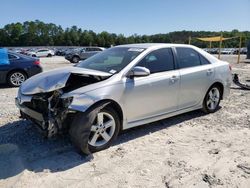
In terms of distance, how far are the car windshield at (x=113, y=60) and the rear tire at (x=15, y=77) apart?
207 inches

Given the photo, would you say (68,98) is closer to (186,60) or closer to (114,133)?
(114,133)

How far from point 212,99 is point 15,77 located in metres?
6.71

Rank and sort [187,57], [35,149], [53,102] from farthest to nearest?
[187,57], [35,149], [53,102]

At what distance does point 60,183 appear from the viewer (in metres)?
3.37

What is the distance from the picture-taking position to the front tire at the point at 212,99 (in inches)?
237

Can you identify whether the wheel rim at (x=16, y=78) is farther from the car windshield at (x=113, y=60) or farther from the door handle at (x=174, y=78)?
the door handle at (x=174, y=78)

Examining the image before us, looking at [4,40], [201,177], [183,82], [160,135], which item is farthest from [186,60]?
[4,40]

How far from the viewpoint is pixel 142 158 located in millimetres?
4023

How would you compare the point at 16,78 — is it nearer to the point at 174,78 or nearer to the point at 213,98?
the point at 174,78

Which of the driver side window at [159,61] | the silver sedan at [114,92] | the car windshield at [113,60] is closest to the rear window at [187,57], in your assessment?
the silver sedan at [114,92]

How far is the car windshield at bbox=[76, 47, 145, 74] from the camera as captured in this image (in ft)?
15.4

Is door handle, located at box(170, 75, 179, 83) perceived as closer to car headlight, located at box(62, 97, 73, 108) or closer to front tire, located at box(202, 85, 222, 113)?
front tire, located at box(202, 85, 222, 113)

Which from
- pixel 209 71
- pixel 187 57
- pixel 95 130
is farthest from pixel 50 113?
pixel 209 71

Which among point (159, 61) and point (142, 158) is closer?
point (142, 158)
